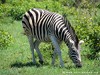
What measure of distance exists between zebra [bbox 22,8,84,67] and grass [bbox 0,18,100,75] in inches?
15.8

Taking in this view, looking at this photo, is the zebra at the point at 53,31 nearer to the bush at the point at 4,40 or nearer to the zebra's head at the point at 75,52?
the zebra's head at the point at 75,52

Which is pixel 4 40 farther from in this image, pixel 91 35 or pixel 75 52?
pixel 75 52

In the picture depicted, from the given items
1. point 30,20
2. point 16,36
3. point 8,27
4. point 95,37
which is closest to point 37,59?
point 30,20

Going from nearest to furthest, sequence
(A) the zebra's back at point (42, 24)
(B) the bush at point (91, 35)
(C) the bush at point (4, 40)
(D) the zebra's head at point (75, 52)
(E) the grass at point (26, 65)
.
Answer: (E) the grass at point (26, 65) → (D) the zebra's head at point (75, 52) → (A) the zebra's back at point (42, 24) → (B) the bush at point (91, 35) → (C) the bush at point (4, 40)

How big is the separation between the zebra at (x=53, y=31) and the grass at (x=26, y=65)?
0.40 metres

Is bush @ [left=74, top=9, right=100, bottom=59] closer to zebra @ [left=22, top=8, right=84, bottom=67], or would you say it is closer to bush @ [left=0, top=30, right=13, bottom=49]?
zebra @ [left=22, top=8, right=84, bottom=67]

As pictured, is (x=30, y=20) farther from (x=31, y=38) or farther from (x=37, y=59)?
(x=37, y=59)

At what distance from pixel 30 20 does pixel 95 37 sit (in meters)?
2.38

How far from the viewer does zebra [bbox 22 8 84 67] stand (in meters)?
9.77

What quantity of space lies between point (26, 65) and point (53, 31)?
1443 millimetres

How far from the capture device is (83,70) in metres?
9.19

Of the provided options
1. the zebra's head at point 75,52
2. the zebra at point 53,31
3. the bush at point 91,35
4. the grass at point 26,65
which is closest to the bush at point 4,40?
the grass at point 26,65

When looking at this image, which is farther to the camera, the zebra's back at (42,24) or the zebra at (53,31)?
the zebra's back at (42,24)

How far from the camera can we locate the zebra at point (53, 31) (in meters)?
9.77
